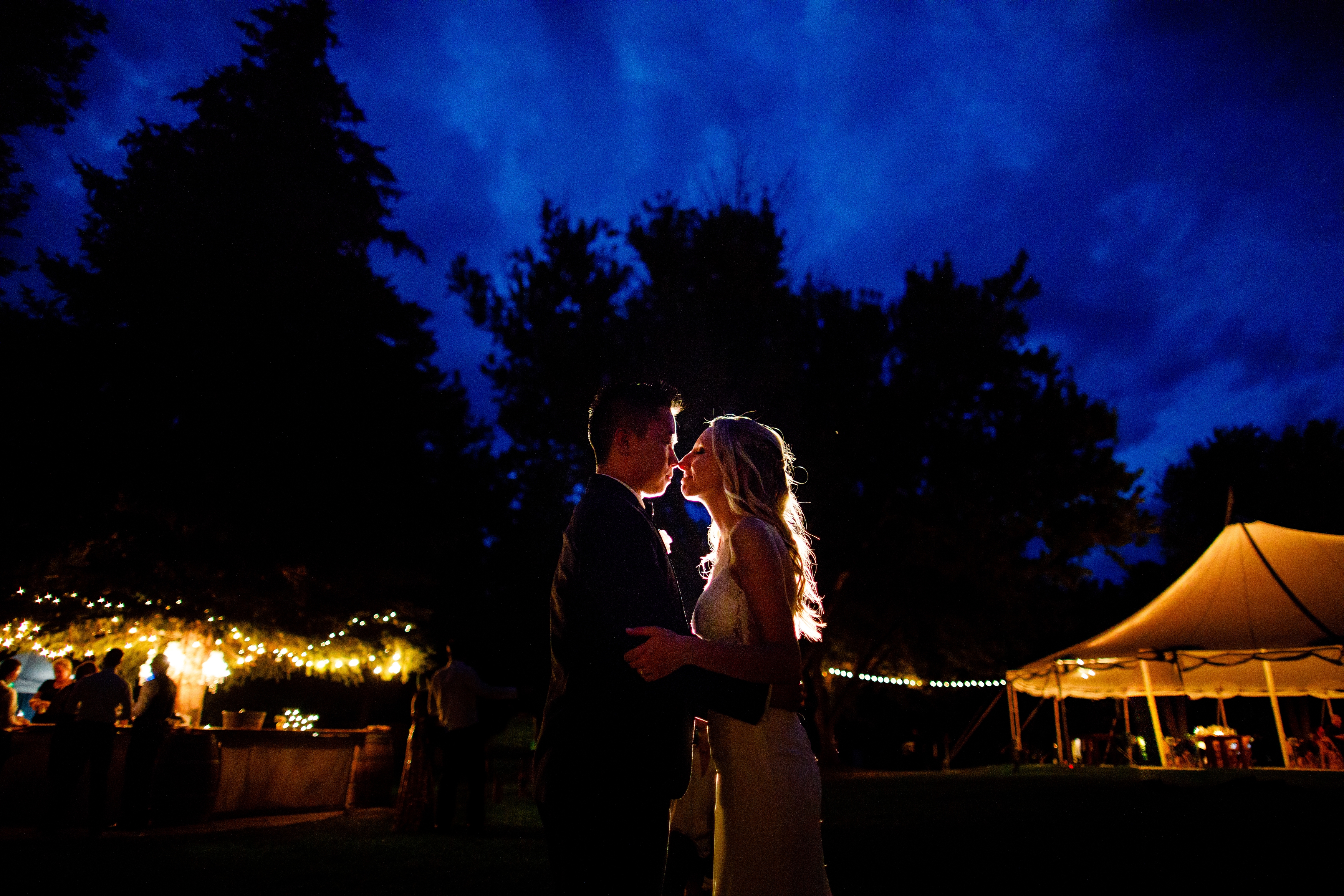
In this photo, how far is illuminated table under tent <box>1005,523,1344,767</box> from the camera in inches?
459

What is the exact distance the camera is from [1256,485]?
3188cm

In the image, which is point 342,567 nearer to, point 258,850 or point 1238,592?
point 258,850

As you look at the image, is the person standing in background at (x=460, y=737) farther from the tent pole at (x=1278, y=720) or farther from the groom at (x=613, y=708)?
the tent pole at (x=1278, y=720)

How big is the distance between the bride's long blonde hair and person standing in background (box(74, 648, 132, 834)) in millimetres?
8778

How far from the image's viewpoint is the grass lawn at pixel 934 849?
203 inches

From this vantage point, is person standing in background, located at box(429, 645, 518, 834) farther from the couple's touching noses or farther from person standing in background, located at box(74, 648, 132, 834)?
the couple's touching noses

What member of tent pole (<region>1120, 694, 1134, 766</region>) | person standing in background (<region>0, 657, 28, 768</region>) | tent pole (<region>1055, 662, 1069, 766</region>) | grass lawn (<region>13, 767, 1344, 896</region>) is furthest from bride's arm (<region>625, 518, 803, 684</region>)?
tent pole (<region>1120, 694, 1134, 766</region>)

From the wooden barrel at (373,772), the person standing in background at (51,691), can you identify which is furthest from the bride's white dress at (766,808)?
the person standing in background at (51,691)

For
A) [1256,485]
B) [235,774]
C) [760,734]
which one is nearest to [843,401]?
[235,774]

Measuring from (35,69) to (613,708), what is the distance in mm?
20555

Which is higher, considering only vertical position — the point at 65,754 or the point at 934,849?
the point at 65,754

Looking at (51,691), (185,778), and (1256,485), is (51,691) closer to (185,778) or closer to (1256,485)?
(185,778)

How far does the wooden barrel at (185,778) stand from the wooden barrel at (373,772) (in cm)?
275

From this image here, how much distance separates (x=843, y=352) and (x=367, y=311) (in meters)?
10.6
